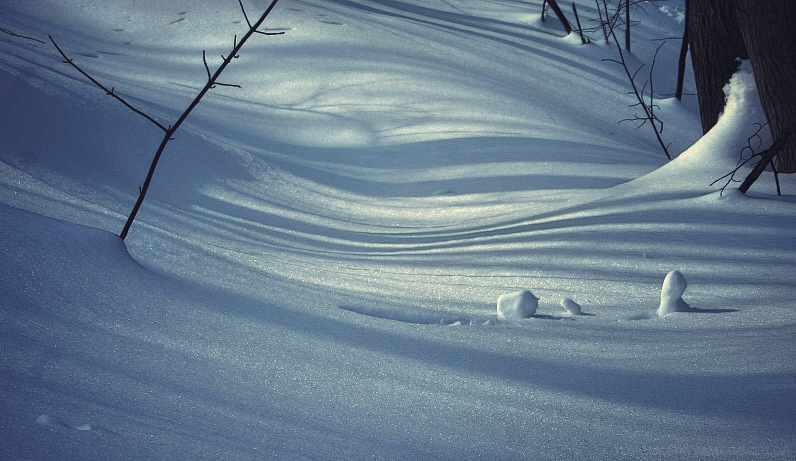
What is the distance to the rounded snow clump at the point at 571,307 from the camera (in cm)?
155

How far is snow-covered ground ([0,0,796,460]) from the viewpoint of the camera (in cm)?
95

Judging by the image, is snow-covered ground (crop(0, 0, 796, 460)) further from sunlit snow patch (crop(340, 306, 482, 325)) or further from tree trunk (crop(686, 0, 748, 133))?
tree trunk (crop(686, 0, 748, 133))

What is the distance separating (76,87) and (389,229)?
2.15 meters

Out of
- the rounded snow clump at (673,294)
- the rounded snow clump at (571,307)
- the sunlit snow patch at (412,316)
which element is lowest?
the sunlit snow patch at (412,316)

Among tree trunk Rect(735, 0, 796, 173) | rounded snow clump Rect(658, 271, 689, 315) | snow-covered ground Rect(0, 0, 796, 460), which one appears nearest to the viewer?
snow-covered ground Rect(0, 0, 796, 460)

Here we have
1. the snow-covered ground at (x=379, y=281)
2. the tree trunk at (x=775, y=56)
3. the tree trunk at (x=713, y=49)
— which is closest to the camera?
the snow-covered ground at (x=379, y=281)

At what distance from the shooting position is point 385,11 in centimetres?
669

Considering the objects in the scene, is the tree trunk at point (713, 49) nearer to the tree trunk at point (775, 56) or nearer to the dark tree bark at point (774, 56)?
the dark tree bark at point (774, 56)

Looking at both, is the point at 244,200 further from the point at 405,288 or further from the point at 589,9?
the point at 589,9

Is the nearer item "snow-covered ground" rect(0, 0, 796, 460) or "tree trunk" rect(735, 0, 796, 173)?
"snow-covered ground" rect(0, 0, 796, 460)

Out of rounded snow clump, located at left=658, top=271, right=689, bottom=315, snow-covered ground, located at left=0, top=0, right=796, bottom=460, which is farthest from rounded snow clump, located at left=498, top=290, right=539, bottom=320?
rounded snow clump, located at left=658, top=271, right=689, bottom=315

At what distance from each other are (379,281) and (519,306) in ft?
1.87

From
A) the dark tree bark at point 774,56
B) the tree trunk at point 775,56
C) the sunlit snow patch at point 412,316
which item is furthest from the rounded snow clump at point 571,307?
the tree trunk at point 775,56

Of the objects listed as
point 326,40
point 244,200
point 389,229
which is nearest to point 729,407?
point 389,229
